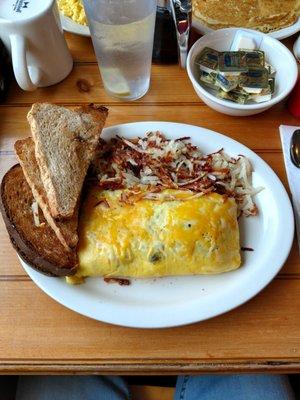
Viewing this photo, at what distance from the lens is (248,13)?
49.1 inches

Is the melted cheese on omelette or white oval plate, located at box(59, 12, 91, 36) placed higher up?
white oval plate, located at box(59, 12, 91, 36)

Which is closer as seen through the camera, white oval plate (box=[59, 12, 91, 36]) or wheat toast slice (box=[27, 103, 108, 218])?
wheat toast slice (box=[27, 103, 108, 218])

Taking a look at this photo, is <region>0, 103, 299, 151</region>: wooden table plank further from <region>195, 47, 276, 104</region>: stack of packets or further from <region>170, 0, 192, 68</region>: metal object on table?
<region>170, 0, 192, 68</region>: metal object on table

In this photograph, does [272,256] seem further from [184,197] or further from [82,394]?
[82,394]

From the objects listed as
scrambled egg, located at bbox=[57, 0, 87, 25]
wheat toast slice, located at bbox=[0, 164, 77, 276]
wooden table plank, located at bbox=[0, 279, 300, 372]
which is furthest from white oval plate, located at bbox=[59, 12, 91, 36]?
wooden table plank, located at bbox=[0, 279, 300, 372]

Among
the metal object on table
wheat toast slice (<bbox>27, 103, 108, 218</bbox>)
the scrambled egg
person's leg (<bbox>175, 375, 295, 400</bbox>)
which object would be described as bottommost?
person's leg (<bbox>175, 375, 295, 400</bbox>)

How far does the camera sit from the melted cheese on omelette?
30.6 inches

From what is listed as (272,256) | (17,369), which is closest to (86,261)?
(17,369)

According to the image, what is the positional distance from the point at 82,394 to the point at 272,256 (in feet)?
1.84

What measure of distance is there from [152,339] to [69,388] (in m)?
0.33

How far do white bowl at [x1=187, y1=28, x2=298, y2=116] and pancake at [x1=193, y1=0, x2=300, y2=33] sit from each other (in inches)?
3.7

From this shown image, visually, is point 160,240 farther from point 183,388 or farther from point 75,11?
point 75,11

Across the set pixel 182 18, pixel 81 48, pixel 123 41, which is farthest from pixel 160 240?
pixel 81 48

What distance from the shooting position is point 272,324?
0.79 metres
